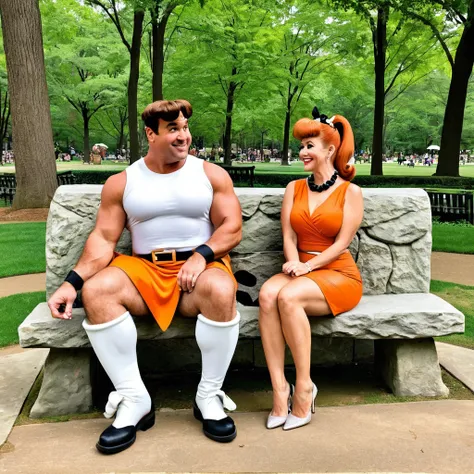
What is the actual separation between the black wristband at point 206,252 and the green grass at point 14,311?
7.31 ft

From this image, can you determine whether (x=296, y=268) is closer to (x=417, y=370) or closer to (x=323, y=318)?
(x=323, y=318)

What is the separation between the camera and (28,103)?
34.8 ft

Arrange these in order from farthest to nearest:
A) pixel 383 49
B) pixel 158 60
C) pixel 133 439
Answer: pixel 383 49, pixel 158 60, pixel 133 439

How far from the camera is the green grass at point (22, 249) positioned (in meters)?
6.86

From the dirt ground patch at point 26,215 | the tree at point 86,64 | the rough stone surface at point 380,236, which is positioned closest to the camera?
the rough stone surface at point 380,236

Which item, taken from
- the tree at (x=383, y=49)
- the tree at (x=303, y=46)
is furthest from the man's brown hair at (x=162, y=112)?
the tree at (x=303, y=46)

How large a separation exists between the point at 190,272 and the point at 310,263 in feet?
2.27

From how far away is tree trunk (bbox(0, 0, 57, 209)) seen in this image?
10414 mm

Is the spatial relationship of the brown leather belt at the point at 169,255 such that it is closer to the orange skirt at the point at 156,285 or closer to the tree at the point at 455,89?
the orange skirt at the point at 156,285

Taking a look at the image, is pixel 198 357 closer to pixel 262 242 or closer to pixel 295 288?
pixel 262 242

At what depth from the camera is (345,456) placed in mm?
2506

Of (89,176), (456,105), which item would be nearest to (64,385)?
(456,105)

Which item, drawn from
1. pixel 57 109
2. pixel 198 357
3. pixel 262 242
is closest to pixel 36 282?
pixel 198 357

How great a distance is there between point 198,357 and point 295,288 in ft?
3.87
